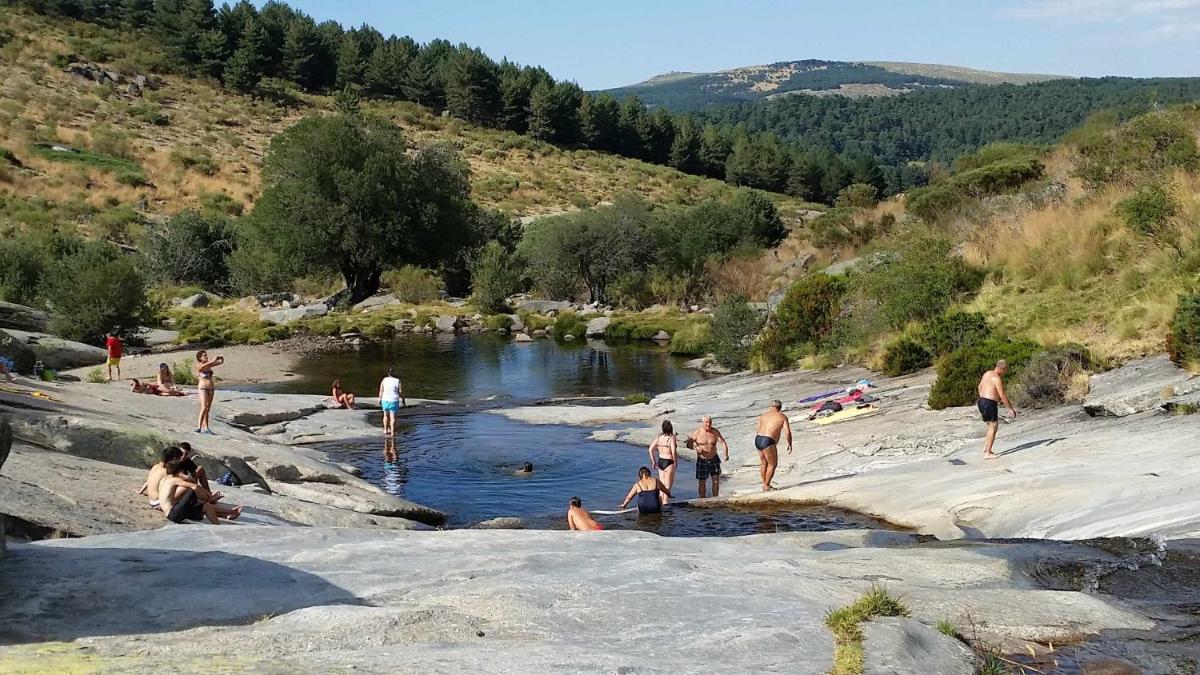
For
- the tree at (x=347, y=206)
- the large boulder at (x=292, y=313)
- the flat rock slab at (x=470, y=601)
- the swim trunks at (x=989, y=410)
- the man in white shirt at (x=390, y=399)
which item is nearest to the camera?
the flat rock slab at (x=470, y=601)

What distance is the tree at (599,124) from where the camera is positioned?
4395 inches

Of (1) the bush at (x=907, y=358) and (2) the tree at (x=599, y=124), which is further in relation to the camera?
(2) the tree at (x=599, y=124)

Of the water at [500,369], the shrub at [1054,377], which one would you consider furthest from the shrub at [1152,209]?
the water at [500,369]

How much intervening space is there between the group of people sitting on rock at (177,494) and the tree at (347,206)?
45.1 m

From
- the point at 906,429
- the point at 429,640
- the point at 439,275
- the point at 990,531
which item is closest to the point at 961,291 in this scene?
the point at 906,429

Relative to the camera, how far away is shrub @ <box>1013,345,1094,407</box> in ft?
64.7

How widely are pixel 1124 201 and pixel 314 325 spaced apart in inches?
1559

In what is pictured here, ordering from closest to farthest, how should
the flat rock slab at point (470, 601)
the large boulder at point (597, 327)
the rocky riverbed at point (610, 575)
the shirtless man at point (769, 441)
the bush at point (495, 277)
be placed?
1. the flat rock slab at point (470, 601)
2. the rocky riverbed at point (610, 575)
3. the shirtless man at point (769, 441)
4. the large boulder at point (597, 327)
5. the bush at point (495, 277)

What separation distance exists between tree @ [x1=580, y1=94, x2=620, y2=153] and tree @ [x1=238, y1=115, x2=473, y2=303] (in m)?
51.1

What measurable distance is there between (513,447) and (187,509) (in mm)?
13160

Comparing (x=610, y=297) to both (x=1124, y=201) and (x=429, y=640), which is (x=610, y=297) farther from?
(x=429, y=640)

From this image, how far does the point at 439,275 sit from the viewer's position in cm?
6844

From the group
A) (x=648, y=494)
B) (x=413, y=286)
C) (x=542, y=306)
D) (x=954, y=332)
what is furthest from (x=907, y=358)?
(x=413, y=286)

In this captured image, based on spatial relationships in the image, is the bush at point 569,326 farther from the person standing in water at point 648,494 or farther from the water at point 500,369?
the person standing in water at point 648,494
